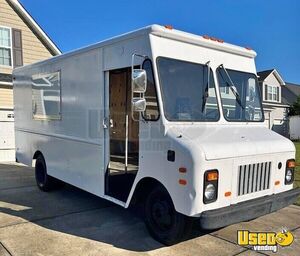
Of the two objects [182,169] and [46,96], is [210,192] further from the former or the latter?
[46,96]

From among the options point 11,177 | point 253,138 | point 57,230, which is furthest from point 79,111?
point 11,177

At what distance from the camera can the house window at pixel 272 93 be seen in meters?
30.3

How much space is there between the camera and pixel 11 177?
8.88 meters

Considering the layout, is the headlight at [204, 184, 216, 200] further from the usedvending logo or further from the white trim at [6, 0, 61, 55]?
the white trim at [6, 0, 61, 55]

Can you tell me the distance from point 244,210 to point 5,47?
1217 cm

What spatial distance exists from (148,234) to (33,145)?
4.08m

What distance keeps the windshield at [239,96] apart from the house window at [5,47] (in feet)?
35.7

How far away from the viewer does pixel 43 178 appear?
716 cm

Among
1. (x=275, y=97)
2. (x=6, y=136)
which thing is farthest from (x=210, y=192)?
(x=275, y=97)

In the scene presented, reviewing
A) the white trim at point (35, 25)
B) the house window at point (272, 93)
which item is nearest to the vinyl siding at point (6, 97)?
the white trim at point (35, 25)

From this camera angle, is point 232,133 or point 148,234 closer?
point 232,133

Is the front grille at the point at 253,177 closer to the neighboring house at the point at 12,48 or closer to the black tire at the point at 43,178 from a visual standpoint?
the black tire at the point at 43,178

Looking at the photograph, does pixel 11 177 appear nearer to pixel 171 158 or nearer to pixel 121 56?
pixel 121 56

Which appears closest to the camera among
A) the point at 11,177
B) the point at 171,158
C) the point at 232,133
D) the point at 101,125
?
the point at 171,158
